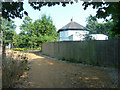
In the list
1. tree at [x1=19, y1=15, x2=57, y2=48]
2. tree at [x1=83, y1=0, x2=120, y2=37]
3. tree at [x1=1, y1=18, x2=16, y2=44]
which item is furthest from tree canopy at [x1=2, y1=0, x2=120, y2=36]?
tree at [x1=1, y1=18, x2=16, y2=44]

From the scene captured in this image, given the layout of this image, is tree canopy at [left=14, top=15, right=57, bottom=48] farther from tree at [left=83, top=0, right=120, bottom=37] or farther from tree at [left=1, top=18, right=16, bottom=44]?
tree at [left=83, top=0, right=120, bottom=37]

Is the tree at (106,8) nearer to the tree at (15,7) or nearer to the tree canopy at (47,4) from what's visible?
the tree canopy at (47,4)

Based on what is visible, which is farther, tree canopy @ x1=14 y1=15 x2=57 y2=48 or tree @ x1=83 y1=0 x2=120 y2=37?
tree canopy @ x1=14 y1=15 x2=57 y2=48

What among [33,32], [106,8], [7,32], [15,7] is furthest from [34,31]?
[106,8]

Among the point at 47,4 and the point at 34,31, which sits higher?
the point at 34,31

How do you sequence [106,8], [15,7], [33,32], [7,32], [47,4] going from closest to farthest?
[15,7]
[106,8]
[47,4]
[33,32]
[7,32]

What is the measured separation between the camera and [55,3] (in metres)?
5.08

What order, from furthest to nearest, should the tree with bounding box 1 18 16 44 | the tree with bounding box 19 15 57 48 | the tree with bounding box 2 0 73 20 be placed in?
the tree with bounding box 1 18 16 44, the tree with bounding box 19 15 57 48, the tree with bounding box 2 0 73 20

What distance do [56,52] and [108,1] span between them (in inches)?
321

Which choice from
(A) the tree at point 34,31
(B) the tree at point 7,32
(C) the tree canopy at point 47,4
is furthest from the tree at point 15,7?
(B) the tree at point 7,32

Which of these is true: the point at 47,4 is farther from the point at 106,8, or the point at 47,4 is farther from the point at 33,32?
the point at 33,32

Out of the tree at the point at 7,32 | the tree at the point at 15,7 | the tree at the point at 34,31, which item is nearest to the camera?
the tree at the point at 15,7

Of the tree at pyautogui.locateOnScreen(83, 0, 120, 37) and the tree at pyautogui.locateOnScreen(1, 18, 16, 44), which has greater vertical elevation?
the tree at pyautogui.locateOnScreen(1, 18, 16, 44)

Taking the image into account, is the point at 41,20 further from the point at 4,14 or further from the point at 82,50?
the point at 4,14
